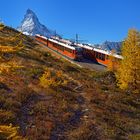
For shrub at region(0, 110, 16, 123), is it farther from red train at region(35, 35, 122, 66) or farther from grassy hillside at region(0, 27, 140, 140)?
red train at region(35, 35, 122, 66)

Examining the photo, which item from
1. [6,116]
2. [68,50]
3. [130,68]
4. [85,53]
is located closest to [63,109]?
[6,116]

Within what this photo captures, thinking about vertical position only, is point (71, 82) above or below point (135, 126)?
above

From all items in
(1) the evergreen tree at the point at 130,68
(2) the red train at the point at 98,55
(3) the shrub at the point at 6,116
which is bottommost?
(3) the shrub at the point at 6,116

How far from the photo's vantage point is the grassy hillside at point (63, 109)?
24.3 m

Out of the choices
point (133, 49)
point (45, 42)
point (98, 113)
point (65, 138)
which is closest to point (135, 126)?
point (98, 113)

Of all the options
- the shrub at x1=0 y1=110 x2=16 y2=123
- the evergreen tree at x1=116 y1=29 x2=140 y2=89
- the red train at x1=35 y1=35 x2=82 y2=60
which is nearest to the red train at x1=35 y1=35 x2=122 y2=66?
the red train at x1=35 y1=35 x2=82 y2=60

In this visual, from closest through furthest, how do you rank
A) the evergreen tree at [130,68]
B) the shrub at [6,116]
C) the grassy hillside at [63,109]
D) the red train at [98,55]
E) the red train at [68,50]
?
the shrub at [6,116], the grassy hillside at [63,109], the evergreen tree at [130,68], the red train at [98,55], the red train at [68,50]

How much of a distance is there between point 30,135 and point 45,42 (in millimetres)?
74309

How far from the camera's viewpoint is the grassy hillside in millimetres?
24297

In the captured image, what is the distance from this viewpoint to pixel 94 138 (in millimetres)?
24656

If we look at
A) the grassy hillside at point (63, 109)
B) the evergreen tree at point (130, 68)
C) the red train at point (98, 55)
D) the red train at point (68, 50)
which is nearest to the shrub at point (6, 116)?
the grassy hillside at point (63, 109)

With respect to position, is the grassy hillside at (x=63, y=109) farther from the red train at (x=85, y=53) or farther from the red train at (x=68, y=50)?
the red train at (x=68, y=50)

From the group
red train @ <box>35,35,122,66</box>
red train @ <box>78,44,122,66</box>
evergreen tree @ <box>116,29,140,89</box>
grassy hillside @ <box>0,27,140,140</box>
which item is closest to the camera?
grassy hillside @ <box>0,27,140,140</box>

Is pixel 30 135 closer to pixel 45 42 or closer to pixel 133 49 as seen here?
pixel 133 49
